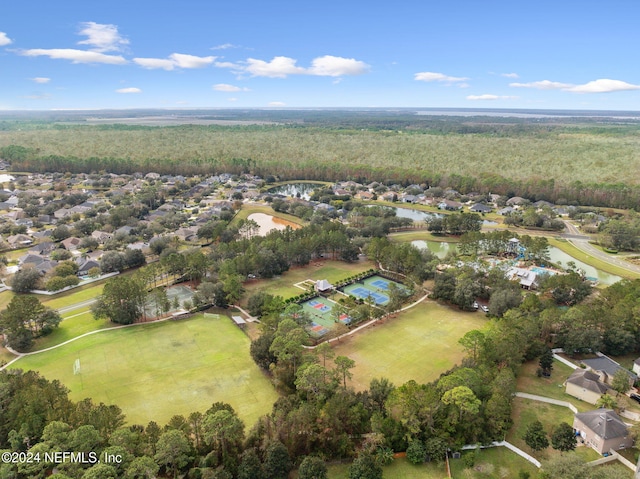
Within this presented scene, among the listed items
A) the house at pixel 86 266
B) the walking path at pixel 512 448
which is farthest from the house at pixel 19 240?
the walking path at pixel 512 448

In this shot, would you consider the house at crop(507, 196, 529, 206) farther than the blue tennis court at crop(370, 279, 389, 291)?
Yes

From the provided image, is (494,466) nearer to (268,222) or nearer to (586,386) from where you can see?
(586,386)

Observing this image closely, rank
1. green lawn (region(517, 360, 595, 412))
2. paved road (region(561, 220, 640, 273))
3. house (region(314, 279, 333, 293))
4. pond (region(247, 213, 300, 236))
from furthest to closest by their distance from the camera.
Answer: pond (region(247, 213, 300, 236)) < paved road (region(561, 220, 640, 273)) < house (region(314, 279, 333, 293)) < green lawn (region(517, 360, 595, 412))

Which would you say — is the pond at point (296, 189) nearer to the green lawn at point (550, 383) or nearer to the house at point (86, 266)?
the house at point (86, 266)

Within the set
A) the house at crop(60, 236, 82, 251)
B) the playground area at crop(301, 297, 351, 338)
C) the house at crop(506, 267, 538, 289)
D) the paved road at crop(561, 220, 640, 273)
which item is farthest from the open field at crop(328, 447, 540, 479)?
the house at crop(60, 236, 82, 251)

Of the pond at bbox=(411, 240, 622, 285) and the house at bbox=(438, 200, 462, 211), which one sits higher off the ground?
the house at bbox=(438, 200, 462, 211)

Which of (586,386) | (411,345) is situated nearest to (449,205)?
(411,345)

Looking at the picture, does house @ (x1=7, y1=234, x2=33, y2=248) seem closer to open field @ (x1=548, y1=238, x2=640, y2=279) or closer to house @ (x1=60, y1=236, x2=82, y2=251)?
house @ (x1=60, y1=236, x2=82, y2=251)

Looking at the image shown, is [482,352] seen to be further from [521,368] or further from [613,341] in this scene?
[613,341]
